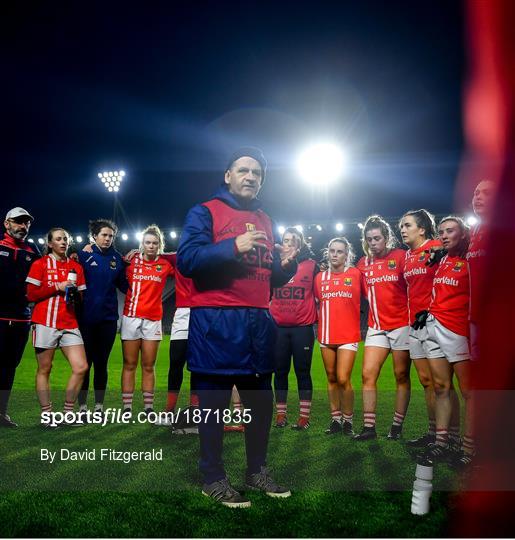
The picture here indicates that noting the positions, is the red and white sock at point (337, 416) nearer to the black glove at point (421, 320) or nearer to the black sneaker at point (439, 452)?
the black sneaker at point (439, 452)

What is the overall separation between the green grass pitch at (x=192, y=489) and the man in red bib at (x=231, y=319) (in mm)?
252

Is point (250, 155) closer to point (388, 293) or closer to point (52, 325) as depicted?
point (388, 293)

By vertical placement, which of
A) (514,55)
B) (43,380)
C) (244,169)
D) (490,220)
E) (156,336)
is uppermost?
(514,55)

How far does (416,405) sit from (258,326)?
3977 mm

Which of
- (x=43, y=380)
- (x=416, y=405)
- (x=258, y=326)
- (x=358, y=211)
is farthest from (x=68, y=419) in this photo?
(x=358, y=211)

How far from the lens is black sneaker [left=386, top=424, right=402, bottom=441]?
437cm

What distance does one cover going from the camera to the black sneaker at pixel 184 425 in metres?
4.49

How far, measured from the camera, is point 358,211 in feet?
90.0

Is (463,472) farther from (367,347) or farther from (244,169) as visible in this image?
(244,169)

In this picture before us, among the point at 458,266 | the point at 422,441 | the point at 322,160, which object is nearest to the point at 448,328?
the point at 458,266

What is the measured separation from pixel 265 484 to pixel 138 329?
101 inches

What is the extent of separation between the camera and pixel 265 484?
9.50 ft

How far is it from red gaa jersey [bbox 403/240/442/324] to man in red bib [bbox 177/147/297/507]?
1755mm

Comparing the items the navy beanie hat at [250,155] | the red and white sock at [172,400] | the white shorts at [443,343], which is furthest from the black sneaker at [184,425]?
the navy beanie hat at [250,155]
